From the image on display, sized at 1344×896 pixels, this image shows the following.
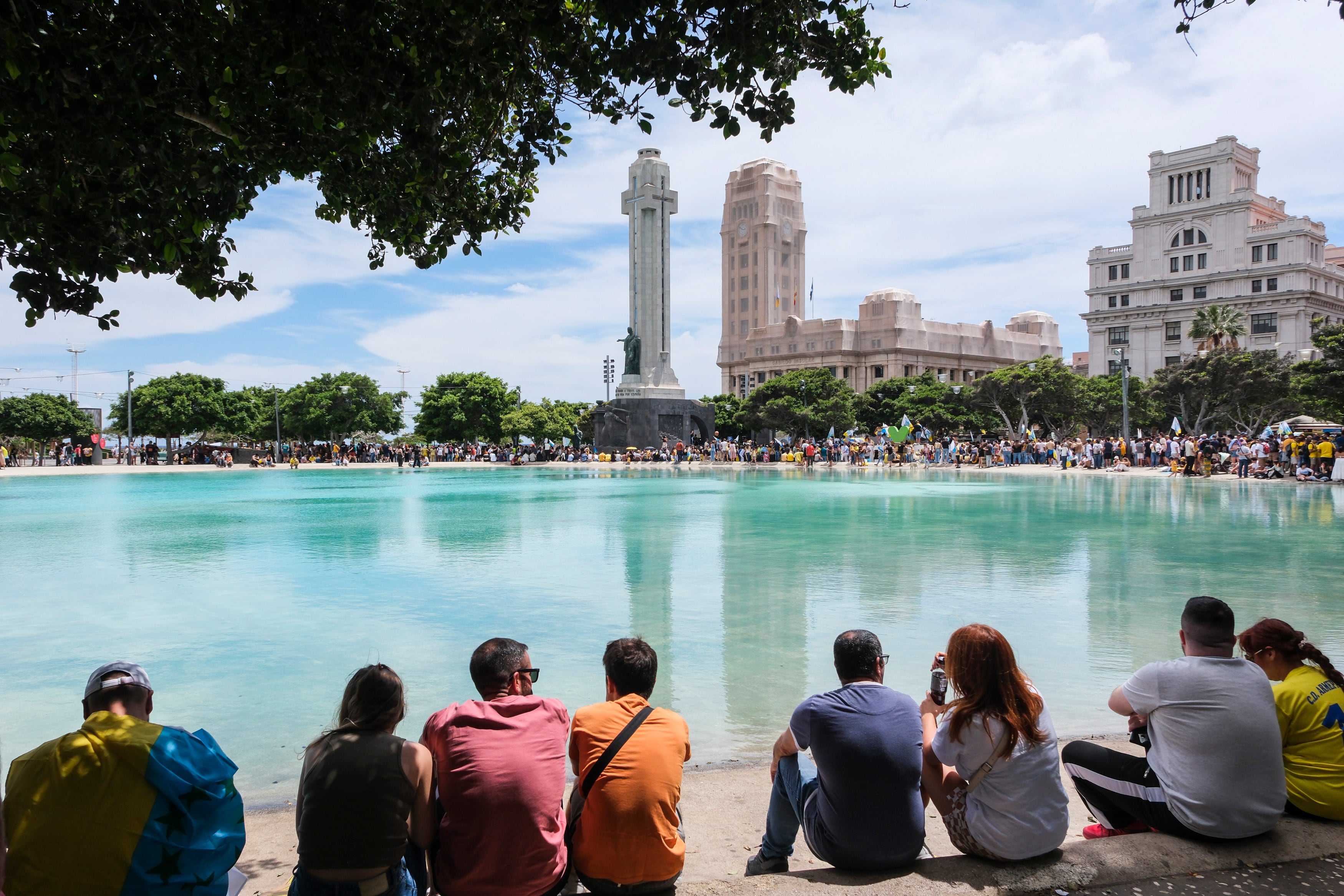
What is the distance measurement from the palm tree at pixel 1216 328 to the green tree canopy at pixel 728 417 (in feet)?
131

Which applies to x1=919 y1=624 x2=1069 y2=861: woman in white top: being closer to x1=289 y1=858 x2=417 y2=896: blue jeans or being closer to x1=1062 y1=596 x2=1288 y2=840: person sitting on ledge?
x1=1062 y1=596 x2=1288 y2=840: person sitting on ledge

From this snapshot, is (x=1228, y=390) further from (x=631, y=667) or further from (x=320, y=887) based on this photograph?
(x=320, y=887)

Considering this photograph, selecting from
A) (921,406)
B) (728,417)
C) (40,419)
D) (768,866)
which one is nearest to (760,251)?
(728,417)

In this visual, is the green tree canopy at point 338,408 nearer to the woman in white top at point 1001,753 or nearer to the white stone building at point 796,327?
the white stone building at point 796,327

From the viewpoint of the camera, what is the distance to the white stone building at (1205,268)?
76.6 metres

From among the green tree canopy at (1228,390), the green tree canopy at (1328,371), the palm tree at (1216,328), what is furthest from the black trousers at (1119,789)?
the palm tree at (1216,328)

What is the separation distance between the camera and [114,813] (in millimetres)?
2492

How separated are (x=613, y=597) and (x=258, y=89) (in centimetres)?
688

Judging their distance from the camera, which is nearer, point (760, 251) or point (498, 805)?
point (498, 805)

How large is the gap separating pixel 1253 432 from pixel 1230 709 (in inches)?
2411

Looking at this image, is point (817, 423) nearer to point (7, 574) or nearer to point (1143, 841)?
point (7, 574)

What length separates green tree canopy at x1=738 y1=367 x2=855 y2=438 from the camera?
73.1 metres

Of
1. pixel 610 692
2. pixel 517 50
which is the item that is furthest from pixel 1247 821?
pixel 517 50

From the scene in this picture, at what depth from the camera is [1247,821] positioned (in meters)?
3.24
